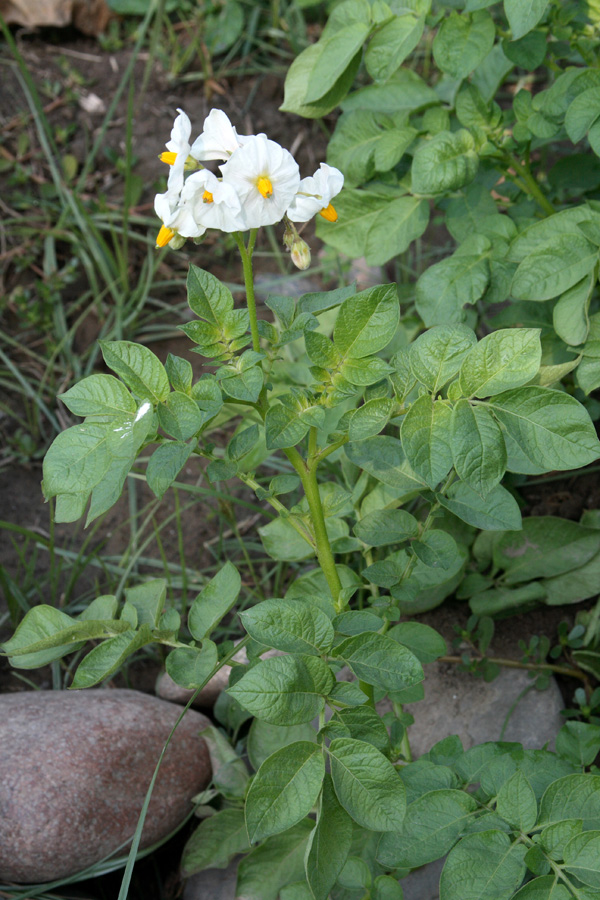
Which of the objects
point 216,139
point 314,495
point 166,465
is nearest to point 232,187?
point 216,139

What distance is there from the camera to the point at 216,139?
1082 millimetres

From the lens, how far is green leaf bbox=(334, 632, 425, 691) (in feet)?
3.31

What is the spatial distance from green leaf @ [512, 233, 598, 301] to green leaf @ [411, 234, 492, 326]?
117 mm

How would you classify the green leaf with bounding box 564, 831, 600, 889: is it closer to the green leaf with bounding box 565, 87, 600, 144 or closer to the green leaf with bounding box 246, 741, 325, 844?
the green leaf with bounding box 246, 741, 325, 844

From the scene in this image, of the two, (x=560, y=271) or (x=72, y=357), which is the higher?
(x=560, y=271)

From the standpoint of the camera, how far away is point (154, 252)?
2637mm

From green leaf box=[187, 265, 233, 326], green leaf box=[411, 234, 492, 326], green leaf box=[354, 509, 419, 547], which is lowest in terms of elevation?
green leaf box=[354, 509, 419, 547]

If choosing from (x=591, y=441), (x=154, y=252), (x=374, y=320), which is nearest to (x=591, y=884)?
(x=591, y=441)

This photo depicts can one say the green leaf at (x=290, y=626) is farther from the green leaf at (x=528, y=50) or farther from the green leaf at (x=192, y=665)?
the green leaf at (x=528, y=50)

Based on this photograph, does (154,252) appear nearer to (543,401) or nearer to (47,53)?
(47,53)

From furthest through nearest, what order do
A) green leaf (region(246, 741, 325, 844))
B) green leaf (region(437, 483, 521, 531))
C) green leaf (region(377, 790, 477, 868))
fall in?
green leaf (region(437, 483, 521, 531))
green leaf (region(377, 790, 477, 868))
green leaf (region(246, 741, 325, 844))

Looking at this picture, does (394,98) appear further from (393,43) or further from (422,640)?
(422,640)

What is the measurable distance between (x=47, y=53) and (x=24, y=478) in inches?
68.3

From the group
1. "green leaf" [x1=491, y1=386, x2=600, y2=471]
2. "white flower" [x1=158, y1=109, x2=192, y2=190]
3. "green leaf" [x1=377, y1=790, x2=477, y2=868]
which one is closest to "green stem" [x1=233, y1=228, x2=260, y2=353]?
"white flower" [x1=158, y1=109, x2=192, y2=190]
